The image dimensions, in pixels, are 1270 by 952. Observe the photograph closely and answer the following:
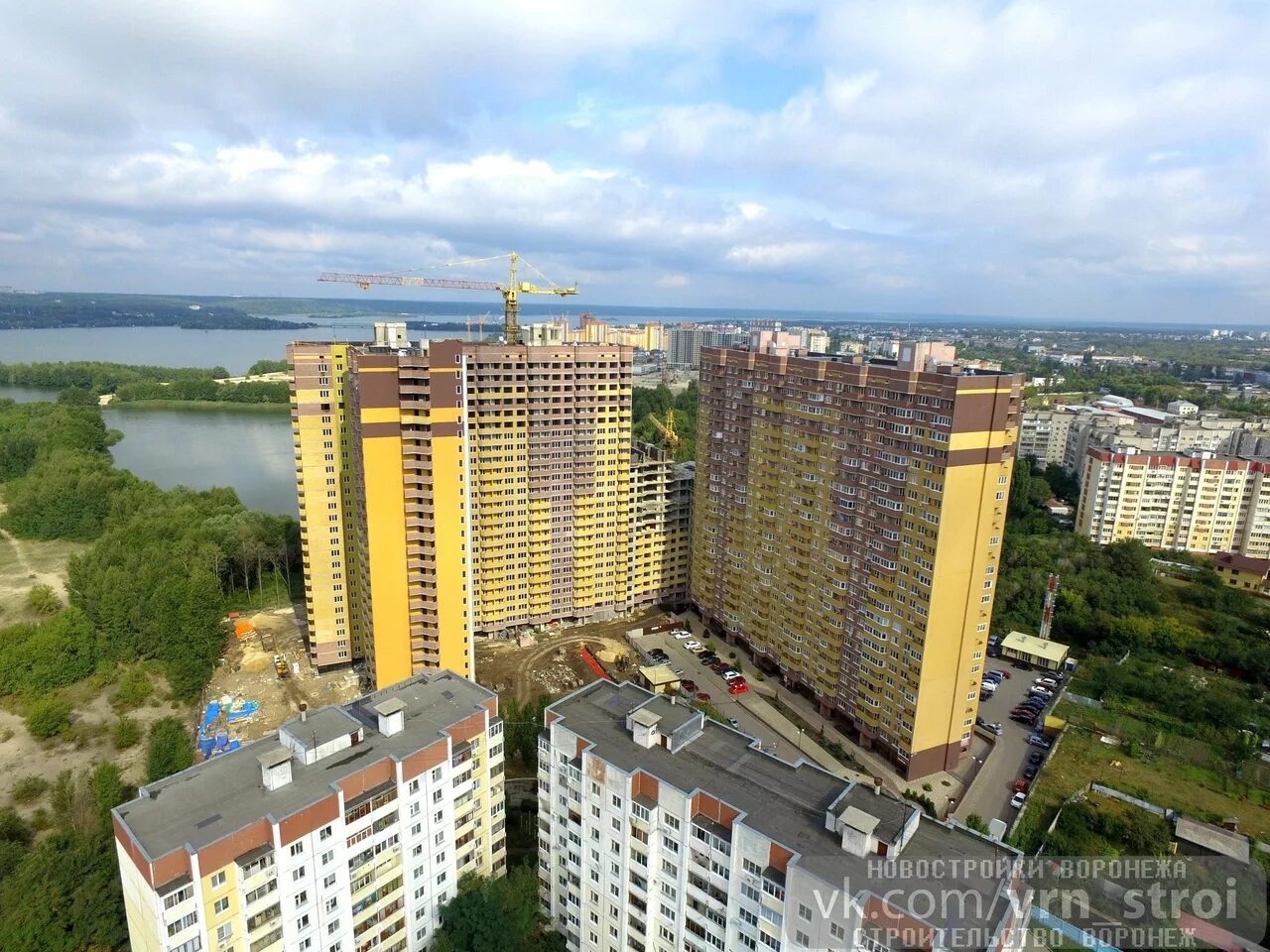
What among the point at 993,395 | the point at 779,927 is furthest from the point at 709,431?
the point at 779,927

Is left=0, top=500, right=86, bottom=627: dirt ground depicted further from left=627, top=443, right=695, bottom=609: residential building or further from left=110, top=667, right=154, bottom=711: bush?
left=627, top=443, right=695, bottom=609: residential building

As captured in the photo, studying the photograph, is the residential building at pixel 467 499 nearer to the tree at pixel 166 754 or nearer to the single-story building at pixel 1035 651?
the tree at pixel 166 754

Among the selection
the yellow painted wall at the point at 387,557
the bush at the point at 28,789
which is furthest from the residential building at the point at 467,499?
the bush at the point at 28,789

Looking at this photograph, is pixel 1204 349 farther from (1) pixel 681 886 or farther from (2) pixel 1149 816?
(1) pixel 681 886

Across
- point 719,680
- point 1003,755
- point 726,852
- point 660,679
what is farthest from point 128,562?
point 1003,755

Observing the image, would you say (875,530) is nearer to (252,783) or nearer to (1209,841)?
(1209,841)

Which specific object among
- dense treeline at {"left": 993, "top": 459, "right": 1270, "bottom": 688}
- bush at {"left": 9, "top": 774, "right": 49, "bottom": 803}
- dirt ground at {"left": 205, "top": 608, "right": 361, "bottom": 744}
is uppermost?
dense treeline at {"left": 993, "top": 459, "right": 1270, "bottom": 688}

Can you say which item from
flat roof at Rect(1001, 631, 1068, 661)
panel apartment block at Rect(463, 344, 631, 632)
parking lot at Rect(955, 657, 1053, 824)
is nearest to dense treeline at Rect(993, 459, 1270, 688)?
flat roof at Rect(1001, 631, 1068, 661)
